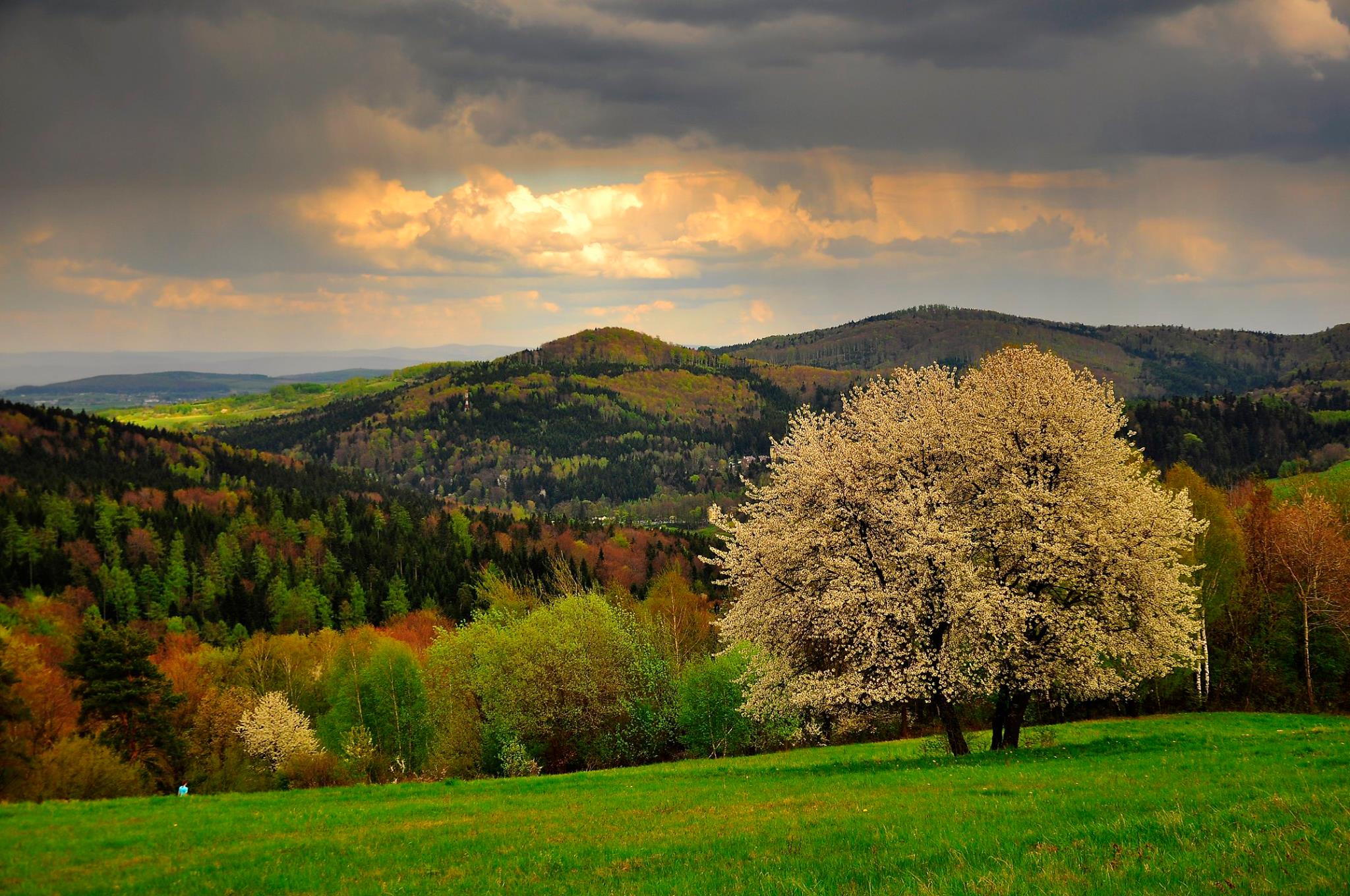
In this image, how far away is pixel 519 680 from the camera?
2462 inches

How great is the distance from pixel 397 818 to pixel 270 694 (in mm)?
62627

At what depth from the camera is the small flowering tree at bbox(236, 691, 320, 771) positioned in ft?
253

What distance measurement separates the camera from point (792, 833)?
63.6ft

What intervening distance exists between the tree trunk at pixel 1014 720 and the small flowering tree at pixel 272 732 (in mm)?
60963

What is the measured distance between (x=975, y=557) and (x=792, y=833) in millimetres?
18982

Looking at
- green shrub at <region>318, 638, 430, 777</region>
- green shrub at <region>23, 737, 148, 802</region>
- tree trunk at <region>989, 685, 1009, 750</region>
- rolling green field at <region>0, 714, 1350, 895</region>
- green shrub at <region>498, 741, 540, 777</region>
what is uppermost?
rolling green field at <region>0, 714, 1350, 895</region>

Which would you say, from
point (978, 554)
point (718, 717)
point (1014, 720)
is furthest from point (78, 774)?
point (1014, 720)

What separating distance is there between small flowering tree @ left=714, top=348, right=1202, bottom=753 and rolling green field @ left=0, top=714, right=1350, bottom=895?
12.0 feet

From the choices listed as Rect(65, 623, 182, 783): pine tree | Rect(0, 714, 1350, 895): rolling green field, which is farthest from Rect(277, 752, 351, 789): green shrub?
Rect(0, 714, 1350, 895): rolling green field

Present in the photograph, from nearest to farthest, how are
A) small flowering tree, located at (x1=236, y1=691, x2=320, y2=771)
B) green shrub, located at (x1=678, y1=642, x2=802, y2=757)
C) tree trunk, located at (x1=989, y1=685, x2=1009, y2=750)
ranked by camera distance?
tree trunk, located at (x1=989, y1=685, x2=1009, y2=750) < green shrub, located at (x1=678, y1=642, x2=802, y2=757) < small flowering tree, located at (x1=236, y1=691, x2=320, y2=771)

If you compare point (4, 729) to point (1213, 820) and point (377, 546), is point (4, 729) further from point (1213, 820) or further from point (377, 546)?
point (377, 546)

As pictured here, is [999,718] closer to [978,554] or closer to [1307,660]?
[978,554]

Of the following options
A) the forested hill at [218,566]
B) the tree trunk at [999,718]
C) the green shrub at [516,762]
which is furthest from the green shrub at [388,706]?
the tree trunk at [999,718]

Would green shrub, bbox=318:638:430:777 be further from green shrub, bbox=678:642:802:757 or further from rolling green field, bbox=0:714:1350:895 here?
rolling green field, bbox=0:714:1350:895
